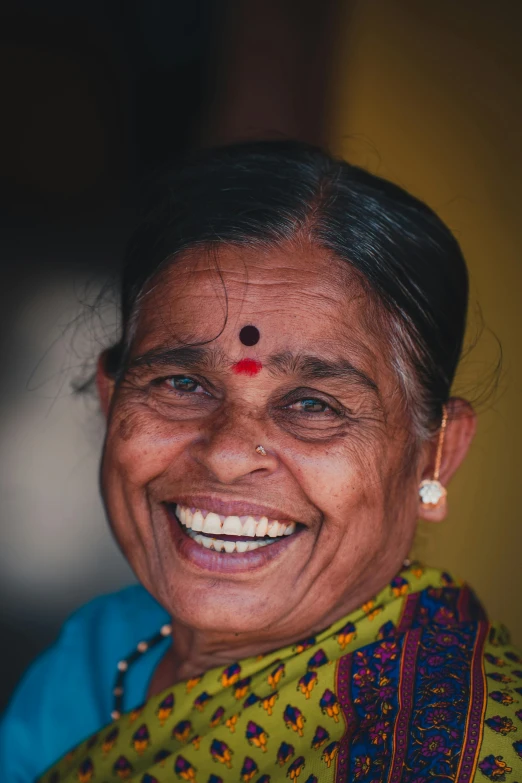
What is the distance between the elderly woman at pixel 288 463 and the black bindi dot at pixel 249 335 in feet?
0.06

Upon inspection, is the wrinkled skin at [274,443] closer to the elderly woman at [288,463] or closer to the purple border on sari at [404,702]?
the elderly woman at [288,463]

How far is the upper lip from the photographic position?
6.21 ft

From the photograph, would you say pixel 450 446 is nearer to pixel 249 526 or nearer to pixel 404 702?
pixel 249 526

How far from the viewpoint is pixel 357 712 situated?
1.75 meters

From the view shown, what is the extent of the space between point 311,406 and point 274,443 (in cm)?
14

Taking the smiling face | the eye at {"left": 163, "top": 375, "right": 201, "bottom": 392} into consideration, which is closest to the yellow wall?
the smiling face

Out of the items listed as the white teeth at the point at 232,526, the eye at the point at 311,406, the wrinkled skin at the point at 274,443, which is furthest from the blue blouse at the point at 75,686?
the eye at the point at 311,406

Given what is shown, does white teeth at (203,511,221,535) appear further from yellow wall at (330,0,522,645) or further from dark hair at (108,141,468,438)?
yellow wall at (330,0,522,645)

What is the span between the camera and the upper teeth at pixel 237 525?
1.92 meters

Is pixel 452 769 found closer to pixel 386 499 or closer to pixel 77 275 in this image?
pixel 386 499

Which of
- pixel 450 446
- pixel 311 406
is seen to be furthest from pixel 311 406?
pixel 450 446

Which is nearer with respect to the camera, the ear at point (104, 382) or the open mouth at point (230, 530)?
the open mouth at point (230, 530)

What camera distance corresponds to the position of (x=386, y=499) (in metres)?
1.96

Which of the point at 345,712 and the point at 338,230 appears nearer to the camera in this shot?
the point at 345,712
